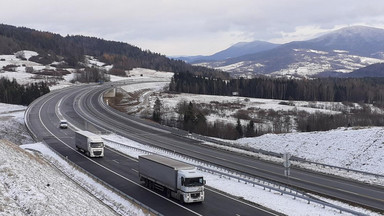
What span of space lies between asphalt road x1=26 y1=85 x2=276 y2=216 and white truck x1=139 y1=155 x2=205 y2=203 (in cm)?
62

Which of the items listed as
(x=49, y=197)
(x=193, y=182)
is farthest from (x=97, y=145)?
(x=49, y=197)

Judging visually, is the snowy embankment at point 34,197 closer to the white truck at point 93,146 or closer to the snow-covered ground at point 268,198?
the snow-covered ground at point 268,198

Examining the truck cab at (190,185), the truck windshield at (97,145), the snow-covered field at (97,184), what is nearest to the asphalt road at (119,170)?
the truck cab at (190,185)

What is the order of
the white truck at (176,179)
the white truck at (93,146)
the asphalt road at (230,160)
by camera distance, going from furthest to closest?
the white truck at (93,146), the asphalt road at (230,160), the white truck at (176,179)

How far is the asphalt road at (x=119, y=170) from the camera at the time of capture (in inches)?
1129

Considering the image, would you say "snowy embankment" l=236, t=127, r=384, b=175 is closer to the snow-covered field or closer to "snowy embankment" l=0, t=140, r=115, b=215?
the snow-covered field

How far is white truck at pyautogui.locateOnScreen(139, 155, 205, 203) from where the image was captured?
29.5m

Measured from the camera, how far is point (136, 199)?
31.1 meters

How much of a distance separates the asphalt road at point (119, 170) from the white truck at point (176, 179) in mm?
624

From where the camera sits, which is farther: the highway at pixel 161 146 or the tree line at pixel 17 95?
the tree line at pixel 17 95

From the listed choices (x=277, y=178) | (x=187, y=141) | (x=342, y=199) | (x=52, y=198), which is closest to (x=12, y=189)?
(x=52, y=198)

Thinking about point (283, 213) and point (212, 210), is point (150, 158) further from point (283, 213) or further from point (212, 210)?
point (283, 213)

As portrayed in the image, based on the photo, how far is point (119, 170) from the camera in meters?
42.5

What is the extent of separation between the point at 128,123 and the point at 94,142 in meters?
40.0
